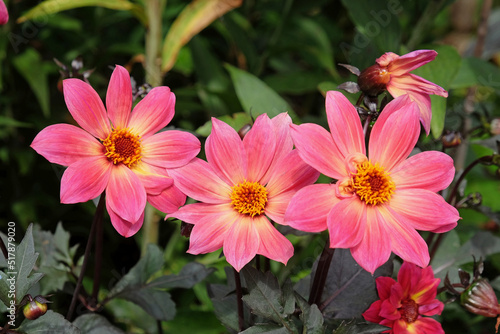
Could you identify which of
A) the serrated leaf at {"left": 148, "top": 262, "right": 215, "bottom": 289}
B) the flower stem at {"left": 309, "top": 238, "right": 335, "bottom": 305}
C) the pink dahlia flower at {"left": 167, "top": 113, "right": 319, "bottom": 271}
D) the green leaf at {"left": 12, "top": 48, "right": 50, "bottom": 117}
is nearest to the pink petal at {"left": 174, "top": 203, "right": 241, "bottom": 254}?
the pink dahlia flower at {"left": 167, "top": 113, "right": 319, "bottom": 271}

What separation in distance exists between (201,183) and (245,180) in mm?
52

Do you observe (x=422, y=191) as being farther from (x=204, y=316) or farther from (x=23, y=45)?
(x=23, y=45)

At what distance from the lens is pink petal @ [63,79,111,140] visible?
1.90 ft

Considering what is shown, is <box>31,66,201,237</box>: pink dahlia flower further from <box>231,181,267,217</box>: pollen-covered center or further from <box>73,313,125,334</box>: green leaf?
<box>73,313,125,334</box>: green leaf

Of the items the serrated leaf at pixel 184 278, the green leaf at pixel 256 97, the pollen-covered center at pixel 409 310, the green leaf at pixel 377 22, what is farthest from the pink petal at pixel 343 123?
the green leaf at pixel 377 22

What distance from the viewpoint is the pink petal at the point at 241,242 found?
1.77 feet

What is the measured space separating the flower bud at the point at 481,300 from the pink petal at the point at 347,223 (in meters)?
0.21

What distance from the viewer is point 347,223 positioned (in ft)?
1.71

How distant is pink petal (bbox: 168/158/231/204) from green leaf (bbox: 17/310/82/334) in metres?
0.20

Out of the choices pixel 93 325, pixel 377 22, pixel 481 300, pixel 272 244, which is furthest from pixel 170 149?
pixel 377 22

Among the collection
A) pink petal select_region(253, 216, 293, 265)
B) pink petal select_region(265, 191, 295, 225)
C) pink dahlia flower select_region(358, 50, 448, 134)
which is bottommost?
pink petal select_region(253, 216, 293, 265)

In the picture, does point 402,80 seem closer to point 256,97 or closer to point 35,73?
point 256,97

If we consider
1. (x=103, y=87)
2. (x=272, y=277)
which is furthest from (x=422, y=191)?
(x=103, y=87)

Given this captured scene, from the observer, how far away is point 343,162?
22.3 inches
